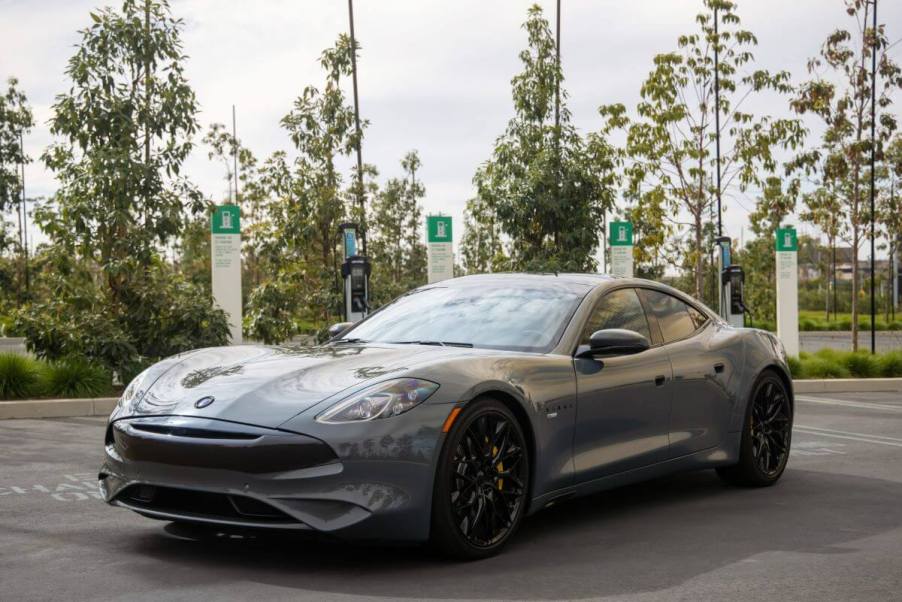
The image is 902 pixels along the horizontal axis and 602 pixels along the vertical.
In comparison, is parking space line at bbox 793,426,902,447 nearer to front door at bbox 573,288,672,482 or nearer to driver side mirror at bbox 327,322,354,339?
front door at bbox 573,288,672,482

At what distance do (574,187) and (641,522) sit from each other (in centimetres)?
1433

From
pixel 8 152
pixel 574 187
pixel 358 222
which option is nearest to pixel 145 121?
pixel 358 222

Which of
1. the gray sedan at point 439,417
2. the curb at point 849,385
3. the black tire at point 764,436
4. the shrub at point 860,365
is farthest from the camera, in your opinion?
the shrub at point 860,365

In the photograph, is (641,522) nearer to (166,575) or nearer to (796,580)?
(796,580)

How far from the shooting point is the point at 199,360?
6.04m

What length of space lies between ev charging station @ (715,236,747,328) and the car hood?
14630 millimetres

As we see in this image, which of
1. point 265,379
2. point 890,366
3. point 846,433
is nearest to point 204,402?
point 265,379

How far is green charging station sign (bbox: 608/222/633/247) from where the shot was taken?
20.3 m

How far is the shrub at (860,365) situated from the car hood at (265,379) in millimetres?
13923

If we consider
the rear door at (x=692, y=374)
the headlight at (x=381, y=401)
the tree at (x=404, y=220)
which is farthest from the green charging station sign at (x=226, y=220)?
the tree at (x=404, y=220)

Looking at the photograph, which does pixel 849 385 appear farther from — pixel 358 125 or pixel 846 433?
pixel 358 125

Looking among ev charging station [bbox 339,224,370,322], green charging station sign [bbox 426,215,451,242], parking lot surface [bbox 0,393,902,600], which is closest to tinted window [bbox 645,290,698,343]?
parking lot surface [bbox 0,393,902,600]

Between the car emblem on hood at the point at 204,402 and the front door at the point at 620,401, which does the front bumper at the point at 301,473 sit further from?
the front door at the point at 620,401

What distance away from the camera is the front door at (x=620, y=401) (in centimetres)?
617
